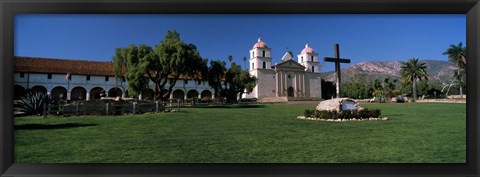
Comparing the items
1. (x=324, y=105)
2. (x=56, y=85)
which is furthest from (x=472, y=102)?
(x=56, y=85)

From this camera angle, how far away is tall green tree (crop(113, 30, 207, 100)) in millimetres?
12523

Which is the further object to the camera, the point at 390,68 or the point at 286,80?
the point at 286,80

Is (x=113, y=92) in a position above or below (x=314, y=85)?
below

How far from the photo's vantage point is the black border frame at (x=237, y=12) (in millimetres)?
3648

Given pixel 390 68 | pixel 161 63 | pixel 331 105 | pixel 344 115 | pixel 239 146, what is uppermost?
pixel 161 63

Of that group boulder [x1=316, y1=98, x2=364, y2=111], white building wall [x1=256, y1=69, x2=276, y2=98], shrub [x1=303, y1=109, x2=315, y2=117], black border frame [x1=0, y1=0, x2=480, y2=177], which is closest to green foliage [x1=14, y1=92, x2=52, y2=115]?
black border frame [x1=0, y1=0, x2=480, y2=177]

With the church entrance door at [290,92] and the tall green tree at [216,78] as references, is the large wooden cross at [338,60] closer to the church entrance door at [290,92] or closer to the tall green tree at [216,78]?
the church entrance door at [290,92]

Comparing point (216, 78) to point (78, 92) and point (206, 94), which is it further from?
point (78, 92)

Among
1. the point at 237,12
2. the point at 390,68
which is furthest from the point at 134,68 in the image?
the point at 237,12

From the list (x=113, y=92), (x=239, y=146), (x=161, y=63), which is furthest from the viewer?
(x=113, y=92)

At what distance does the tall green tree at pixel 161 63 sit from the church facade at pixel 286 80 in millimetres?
2795

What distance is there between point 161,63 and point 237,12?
1021cm

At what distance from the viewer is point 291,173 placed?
12.2 ft

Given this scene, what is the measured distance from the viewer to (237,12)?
3734 mm
